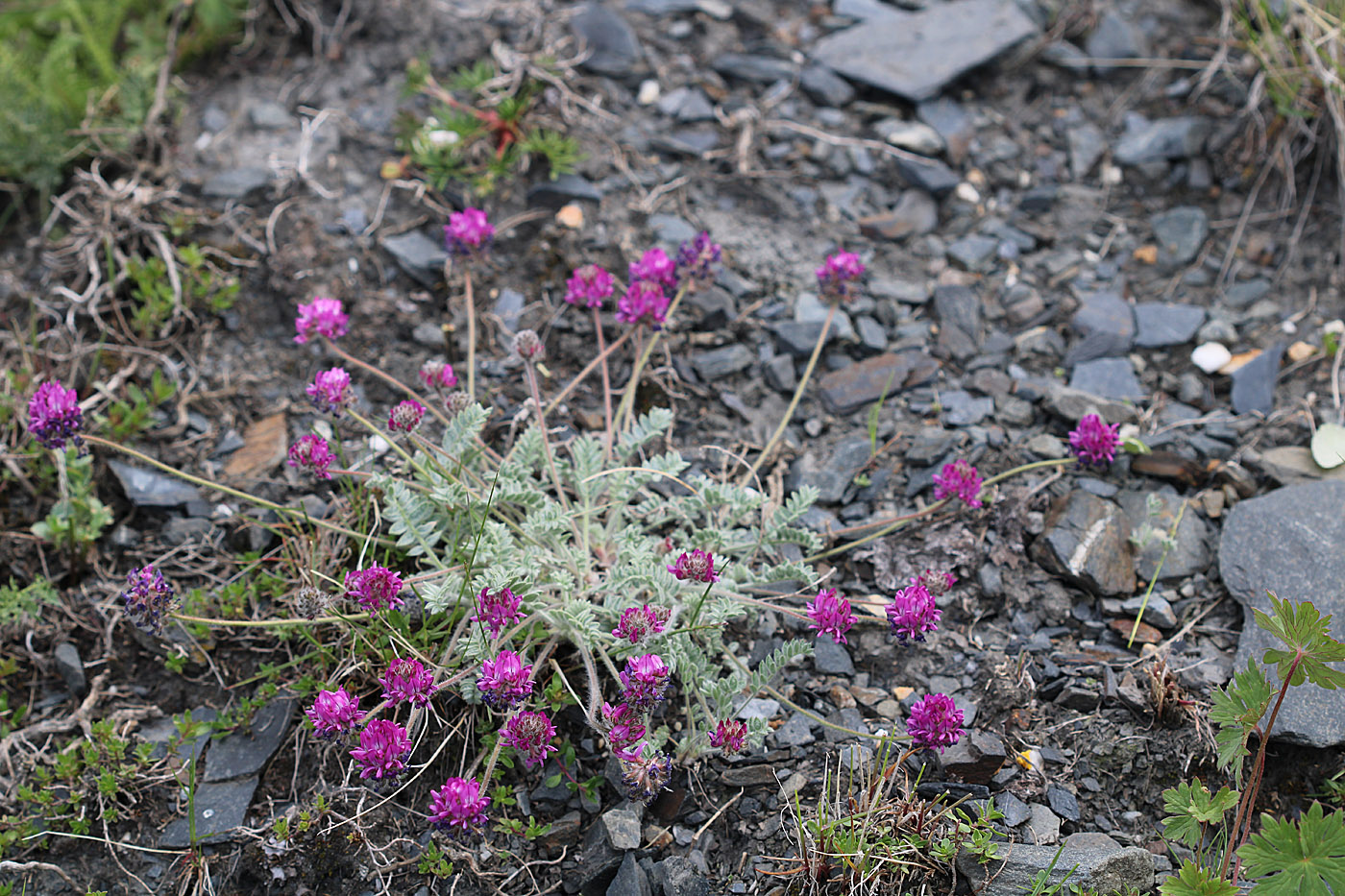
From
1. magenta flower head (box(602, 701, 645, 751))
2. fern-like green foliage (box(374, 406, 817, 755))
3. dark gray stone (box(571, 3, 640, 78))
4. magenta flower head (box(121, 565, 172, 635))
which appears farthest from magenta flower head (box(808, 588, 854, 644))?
dark gray stone (box(571, 3, 640, 78))

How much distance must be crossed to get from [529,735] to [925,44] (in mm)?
3777

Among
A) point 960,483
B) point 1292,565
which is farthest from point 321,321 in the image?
point 1292,565

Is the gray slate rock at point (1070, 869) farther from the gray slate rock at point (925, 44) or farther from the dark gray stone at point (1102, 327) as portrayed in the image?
the gray slate rock at point (925, 44)

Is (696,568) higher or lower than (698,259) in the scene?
lower

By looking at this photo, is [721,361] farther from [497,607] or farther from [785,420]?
[497,607]

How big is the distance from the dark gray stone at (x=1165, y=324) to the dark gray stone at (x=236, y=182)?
363cm

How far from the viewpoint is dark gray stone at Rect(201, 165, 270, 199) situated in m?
4.05

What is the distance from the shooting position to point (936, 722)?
7.50 ft

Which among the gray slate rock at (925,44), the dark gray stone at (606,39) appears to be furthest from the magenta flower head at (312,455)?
the gray slate rock at (925,44)

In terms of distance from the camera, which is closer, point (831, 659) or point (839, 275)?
point (831, 659)

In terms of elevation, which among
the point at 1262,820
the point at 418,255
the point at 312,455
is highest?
the point at 312,455

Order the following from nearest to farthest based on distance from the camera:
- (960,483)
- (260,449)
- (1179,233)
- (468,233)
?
(960,483)
(468,233)
(260,449)
(1179,233)

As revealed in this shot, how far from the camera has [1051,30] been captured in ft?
15.3

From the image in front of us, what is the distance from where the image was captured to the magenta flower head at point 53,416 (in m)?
2.56
